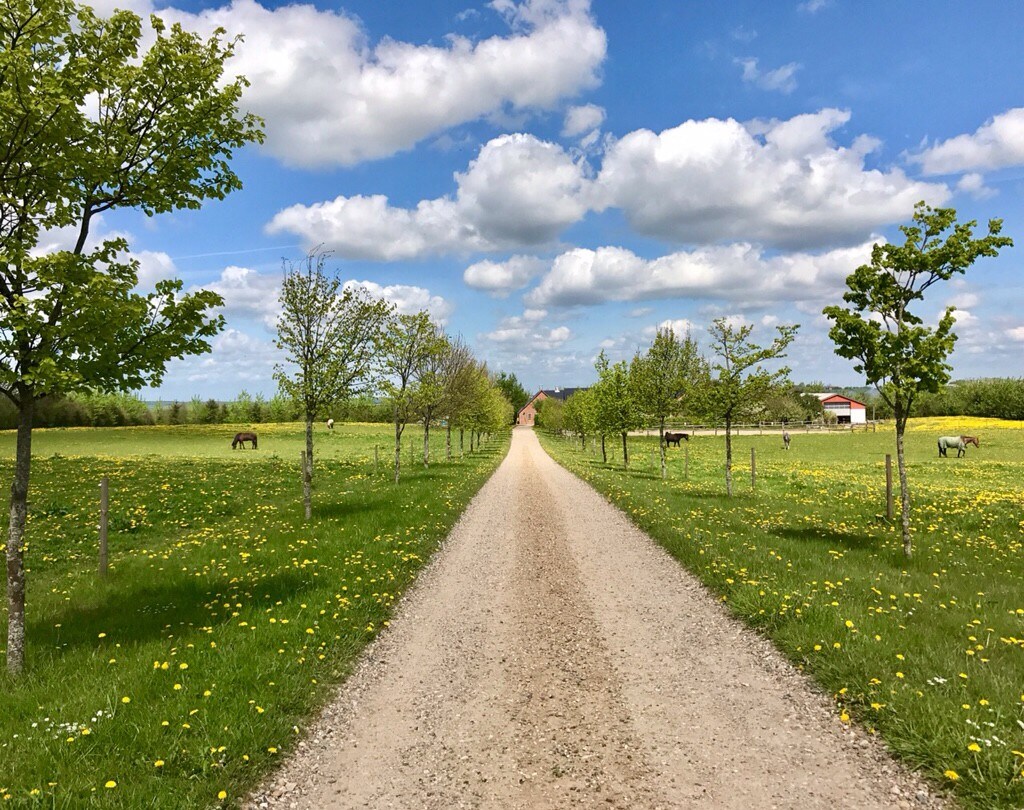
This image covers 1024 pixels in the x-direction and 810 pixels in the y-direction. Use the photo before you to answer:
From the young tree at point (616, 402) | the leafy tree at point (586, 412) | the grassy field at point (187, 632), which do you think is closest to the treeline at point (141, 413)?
the leafy tree at point (586, 412)

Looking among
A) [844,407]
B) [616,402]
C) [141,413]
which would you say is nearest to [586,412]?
[616,402]

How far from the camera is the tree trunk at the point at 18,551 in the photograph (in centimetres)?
691

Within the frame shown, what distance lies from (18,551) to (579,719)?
7577mm

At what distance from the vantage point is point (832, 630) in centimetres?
758

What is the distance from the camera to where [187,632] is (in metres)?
7.99

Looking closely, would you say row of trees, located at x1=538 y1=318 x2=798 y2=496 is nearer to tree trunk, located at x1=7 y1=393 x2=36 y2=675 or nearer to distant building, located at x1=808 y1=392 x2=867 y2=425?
tree trunk, located at x1=7 y1=393 x2=36 y2=675

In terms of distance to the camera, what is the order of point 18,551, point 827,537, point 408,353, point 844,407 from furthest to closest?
point 844,407, point 408,353, point 827,537, point 18,551

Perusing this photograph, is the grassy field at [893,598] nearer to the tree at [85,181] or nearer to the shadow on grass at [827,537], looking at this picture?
the shadow on grass at [827,537]

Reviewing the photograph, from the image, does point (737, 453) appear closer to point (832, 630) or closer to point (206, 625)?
point (832, 630)

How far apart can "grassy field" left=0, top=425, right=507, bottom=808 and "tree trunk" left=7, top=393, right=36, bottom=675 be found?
1.10 feet

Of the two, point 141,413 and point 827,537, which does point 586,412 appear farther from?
point 141,413

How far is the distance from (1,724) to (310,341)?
43.9ft

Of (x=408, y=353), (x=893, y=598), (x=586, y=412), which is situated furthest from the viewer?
(x=586, y=412)

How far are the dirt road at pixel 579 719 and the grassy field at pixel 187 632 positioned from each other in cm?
59
